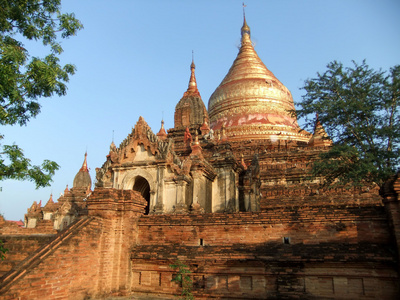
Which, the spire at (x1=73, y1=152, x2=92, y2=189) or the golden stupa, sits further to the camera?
the spire at (x1=73, y1=152, x2=92, y2=189)

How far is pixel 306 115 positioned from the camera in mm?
14922

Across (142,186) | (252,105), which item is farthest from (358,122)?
(252,105)

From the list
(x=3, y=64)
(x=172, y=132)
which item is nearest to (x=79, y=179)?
(x=172, y=132)

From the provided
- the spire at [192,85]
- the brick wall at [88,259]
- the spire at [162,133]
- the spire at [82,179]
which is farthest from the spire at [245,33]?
the brick wall at [88,259]

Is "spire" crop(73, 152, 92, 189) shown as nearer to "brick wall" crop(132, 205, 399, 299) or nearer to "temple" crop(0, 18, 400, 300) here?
"temple" crop(0, 18, 400, 300)

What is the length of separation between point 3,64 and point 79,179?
3810 centimetres

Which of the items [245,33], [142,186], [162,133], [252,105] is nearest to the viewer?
[142,186]

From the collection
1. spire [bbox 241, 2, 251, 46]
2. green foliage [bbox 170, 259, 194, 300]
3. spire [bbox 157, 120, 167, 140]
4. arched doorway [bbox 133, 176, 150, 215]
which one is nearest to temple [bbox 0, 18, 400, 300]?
green foliage [bbox 170, 259, 194, 300]

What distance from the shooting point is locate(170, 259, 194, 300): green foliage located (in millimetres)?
9677

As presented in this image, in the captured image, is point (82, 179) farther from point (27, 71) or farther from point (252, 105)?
point (27, 71)

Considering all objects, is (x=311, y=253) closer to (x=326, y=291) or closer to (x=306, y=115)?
(x=326, y=291)

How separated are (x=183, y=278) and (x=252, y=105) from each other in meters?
26.4

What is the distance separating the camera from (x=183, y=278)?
9664 millimetres

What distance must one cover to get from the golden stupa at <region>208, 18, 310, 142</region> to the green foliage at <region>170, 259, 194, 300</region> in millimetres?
21385
